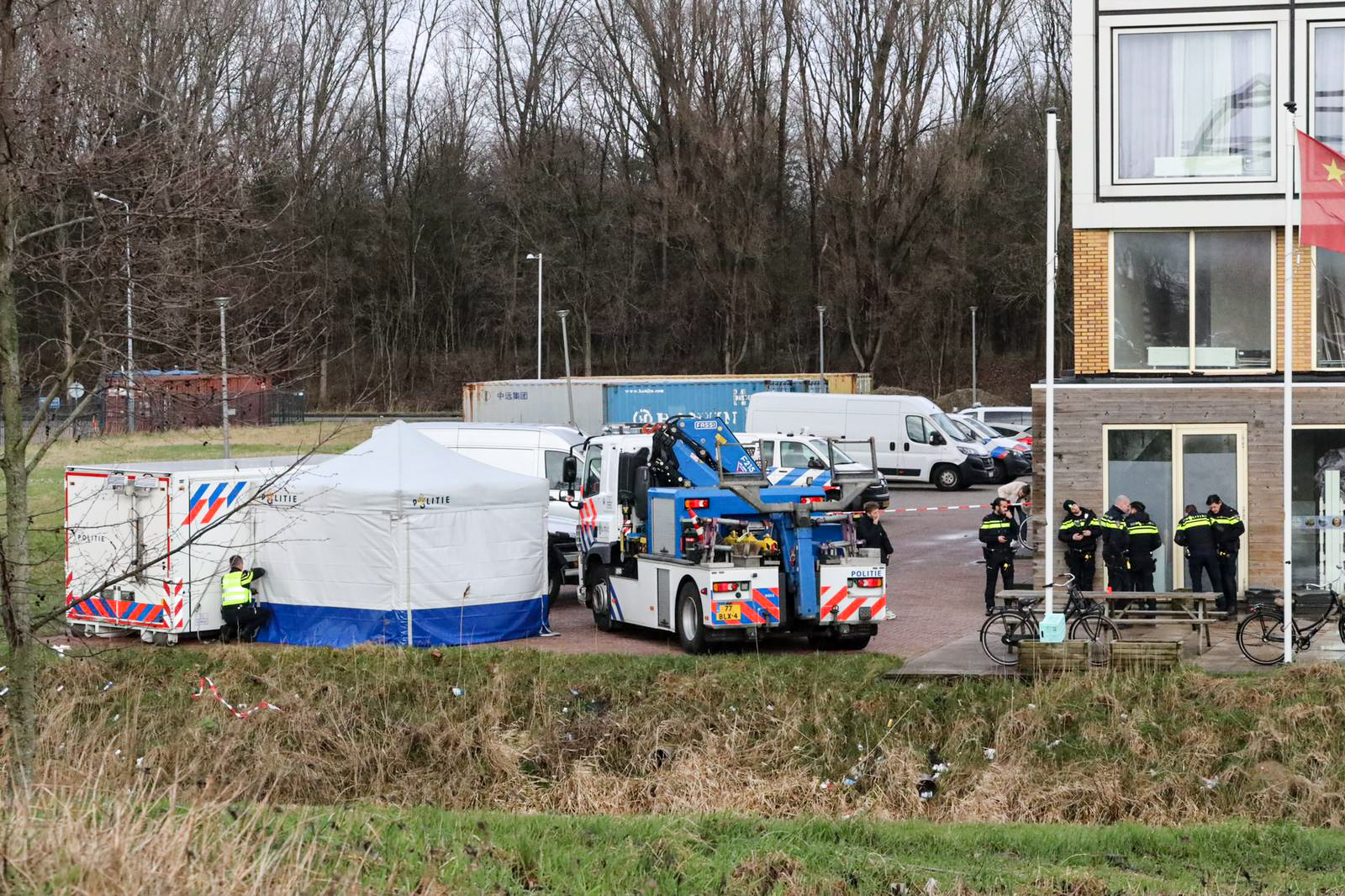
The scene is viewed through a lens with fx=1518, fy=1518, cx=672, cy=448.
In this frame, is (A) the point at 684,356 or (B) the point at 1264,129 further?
(A) the point at 684,356

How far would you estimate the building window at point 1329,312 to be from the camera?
2106 cm

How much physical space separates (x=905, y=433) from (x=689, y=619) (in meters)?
22.5

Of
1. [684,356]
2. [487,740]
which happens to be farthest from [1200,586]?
[684,356]

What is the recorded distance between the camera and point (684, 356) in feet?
243

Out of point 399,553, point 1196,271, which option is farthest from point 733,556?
point 1196,271

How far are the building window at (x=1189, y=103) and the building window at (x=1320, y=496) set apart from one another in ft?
12.5

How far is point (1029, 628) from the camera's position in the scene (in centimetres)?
1734

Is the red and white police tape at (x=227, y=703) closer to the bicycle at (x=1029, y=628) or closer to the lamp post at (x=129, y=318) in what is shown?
the lamp post at (x=129, y=318)

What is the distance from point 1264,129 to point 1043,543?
6.53 m

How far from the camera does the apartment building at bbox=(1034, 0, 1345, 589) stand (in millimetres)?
20672

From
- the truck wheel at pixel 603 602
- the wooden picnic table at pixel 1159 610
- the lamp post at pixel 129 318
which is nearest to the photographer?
the lamp post at pixel 129 318

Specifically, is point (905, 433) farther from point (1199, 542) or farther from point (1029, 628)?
point (1029, 628)

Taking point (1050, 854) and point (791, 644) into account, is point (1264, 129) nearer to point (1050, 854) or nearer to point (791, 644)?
point (791, 644)

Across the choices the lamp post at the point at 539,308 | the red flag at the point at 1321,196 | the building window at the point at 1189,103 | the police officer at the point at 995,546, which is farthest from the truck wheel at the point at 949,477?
the red flag at the point at 1321,196
